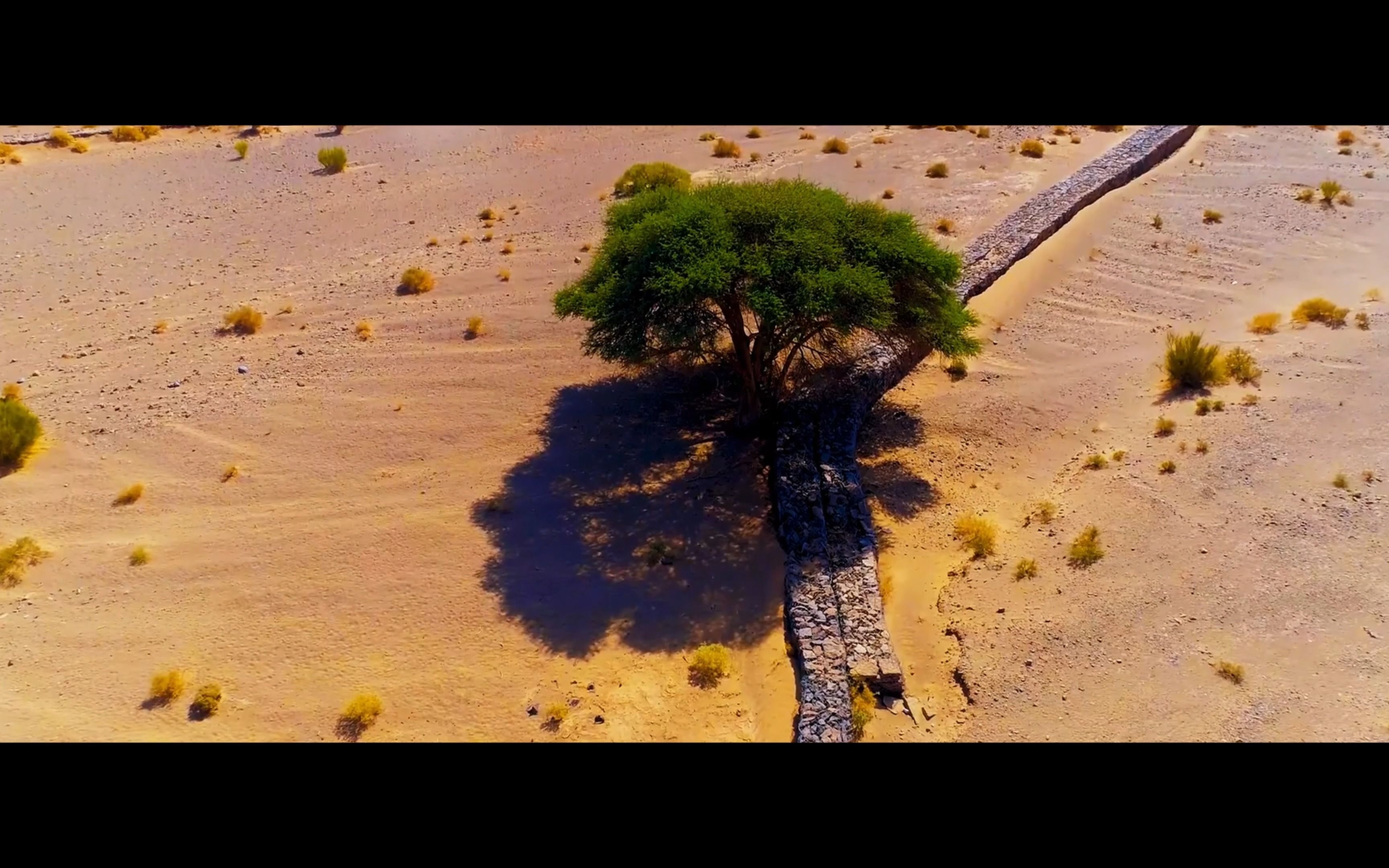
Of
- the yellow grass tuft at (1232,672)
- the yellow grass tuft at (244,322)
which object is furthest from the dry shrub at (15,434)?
the yellow grass tuft at (1232,672)

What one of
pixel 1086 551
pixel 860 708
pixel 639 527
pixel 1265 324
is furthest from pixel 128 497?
pixel 1265 324

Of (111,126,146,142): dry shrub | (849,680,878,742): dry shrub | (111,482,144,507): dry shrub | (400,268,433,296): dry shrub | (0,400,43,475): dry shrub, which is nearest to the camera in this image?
(849,680,878,742): dry shrub

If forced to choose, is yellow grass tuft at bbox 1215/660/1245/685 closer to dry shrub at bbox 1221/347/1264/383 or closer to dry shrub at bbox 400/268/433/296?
dry shrub at bbox 1221/347/1264/383

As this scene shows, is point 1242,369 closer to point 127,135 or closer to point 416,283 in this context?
point 416,283

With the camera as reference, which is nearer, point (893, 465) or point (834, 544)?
point (834, 544)

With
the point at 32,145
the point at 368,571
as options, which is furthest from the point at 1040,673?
the point at 32,145

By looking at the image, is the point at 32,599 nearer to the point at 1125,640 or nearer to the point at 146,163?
the point at 1125,640

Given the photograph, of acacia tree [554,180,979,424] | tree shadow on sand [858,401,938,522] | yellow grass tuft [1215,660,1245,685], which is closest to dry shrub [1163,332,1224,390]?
acacia tree [554,180,979,424]
